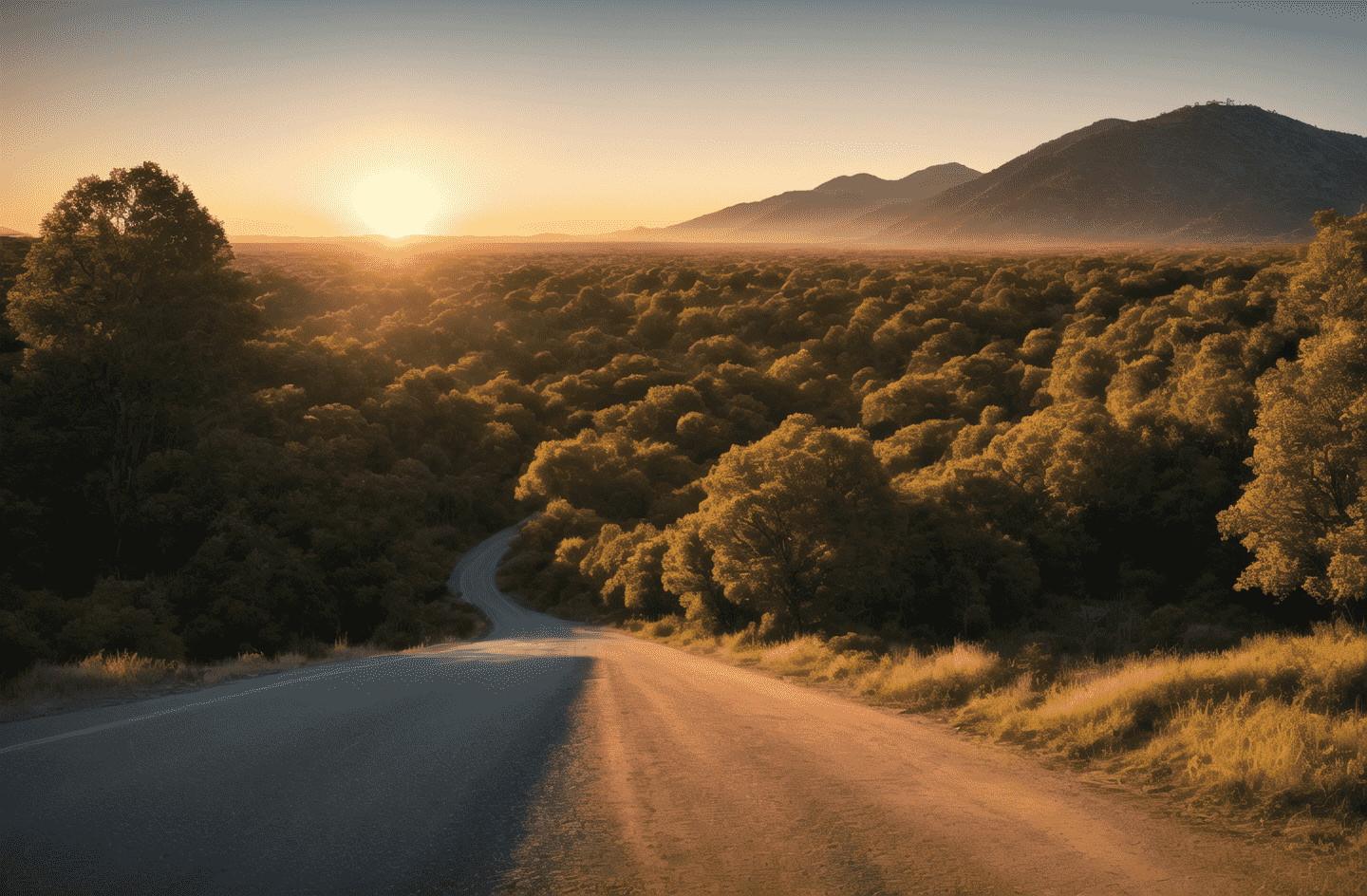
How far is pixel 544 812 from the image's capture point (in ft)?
18.1

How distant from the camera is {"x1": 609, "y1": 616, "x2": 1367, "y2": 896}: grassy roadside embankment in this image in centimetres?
580

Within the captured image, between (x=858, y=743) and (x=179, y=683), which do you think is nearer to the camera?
(x=858, y=743)

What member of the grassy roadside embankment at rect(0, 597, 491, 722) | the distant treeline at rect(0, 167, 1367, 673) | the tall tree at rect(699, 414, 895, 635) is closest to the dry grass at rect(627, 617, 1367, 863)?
the grassy roadside embankment at rect(0, 597, 491, 722)

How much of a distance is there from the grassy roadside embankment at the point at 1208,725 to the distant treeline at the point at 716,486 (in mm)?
17244

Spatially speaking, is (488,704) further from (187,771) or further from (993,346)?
(993,346)

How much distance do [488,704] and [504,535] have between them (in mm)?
93631

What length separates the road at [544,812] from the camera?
14.6 ft

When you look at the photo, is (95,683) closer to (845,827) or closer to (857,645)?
(845,827)

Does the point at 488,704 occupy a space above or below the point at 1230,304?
below

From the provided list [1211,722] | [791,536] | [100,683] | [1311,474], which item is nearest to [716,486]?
[791,536]

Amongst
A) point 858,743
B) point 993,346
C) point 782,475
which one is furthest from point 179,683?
point 993,346

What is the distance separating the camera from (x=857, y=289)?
149m

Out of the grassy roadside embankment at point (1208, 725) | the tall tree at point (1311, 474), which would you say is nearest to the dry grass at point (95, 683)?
the grassy roadside embankment at point (1208, 725)

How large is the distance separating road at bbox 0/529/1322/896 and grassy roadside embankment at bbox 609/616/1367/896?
0.53 meters
